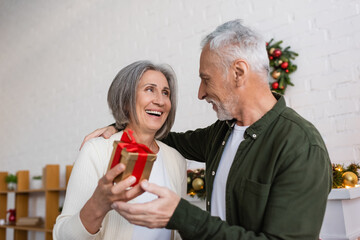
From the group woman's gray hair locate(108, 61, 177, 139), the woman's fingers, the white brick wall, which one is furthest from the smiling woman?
the white brick wall

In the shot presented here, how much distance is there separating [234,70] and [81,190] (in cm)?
75

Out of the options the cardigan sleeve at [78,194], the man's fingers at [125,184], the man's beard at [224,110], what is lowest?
the cardigan sleeve at [78,194]

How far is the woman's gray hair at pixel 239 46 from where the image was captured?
51.0 inches

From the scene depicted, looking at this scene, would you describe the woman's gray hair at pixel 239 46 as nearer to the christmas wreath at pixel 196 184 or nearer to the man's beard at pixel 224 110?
the man's beard at pixel 224 110

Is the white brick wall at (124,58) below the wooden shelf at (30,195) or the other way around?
the other way around

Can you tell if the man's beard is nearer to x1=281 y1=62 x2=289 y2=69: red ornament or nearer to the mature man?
the mature man

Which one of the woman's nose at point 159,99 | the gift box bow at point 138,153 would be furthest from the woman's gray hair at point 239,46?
the gift box bow at point 138,153

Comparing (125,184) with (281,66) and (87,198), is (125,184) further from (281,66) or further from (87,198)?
(281,66)

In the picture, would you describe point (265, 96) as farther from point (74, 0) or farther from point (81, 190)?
point (74, 0)

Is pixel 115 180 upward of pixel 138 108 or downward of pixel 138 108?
downward

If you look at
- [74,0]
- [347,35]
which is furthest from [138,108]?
[74,0]

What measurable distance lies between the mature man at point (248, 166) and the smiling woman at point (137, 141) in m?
0.23

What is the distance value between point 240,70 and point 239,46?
0.30 ft

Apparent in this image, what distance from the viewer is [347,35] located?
2.22 meters
